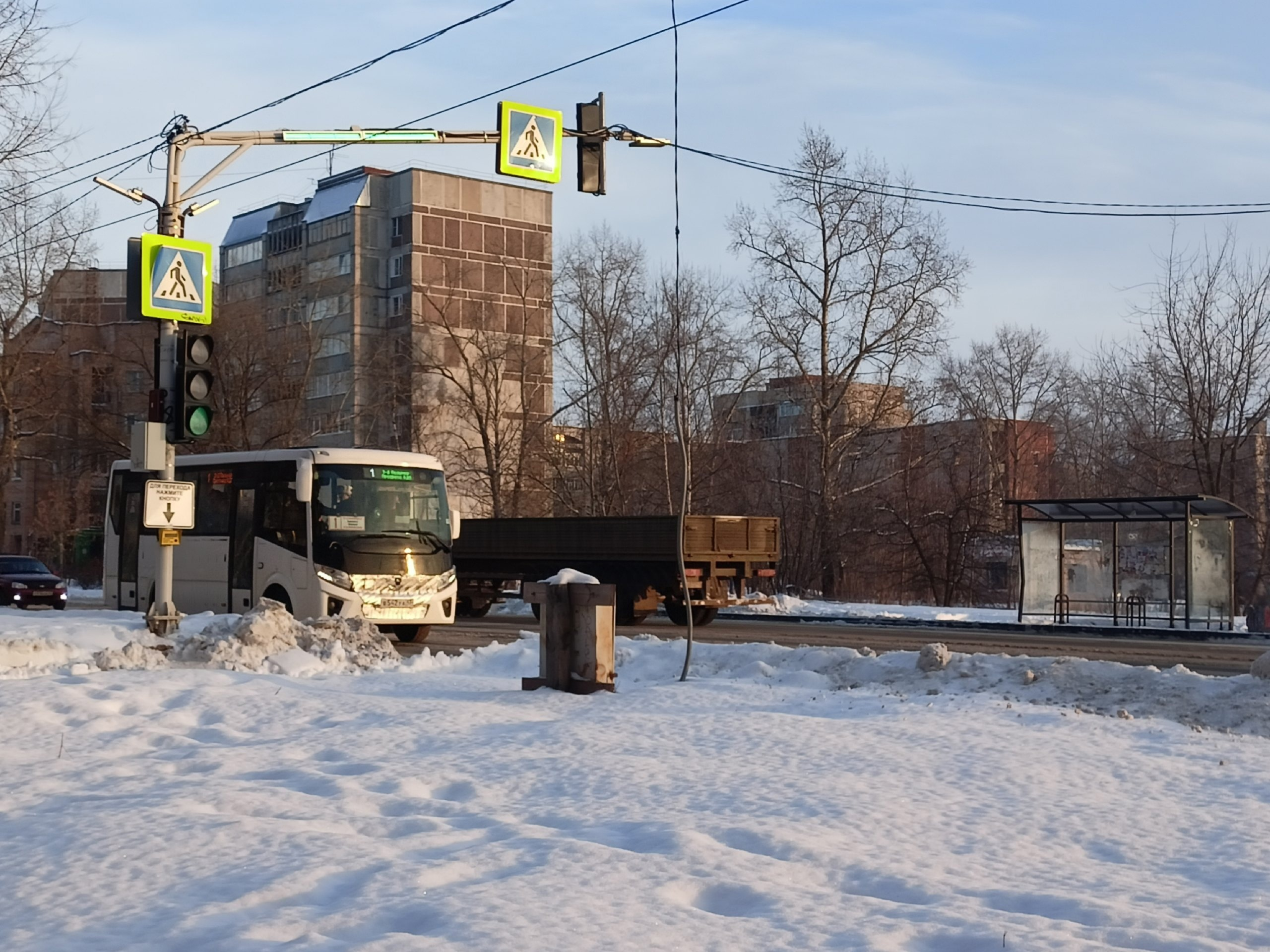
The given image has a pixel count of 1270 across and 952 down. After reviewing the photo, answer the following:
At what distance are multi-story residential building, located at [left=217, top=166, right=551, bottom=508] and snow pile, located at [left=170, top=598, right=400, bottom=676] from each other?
35578mm

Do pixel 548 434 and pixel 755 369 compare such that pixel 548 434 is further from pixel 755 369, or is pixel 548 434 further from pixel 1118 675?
pixel 1118 675

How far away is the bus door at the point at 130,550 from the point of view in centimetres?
2684

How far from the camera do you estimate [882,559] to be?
1983 inches

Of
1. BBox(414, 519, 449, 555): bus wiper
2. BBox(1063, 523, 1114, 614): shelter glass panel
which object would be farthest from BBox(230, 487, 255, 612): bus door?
BBox(1063, 523, 1114, 614): shelter glass panel

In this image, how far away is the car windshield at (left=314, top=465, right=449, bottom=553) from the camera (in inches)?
884

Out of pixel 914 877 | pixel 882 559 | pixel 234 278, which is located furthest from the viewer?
pixel 234 278

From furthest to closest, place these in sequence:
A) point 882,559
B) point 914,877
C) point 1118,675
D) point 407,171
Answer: point 407,171 < point 882,559 < point 1118,675 < point 914,877

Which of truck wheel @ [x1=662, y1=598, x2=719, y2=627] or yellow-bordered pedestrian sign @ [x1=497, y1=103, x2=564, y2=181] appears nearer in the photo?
yellow-bordered pedestrian sign @ [x1=497, y1=103, x2=564, y2=181]

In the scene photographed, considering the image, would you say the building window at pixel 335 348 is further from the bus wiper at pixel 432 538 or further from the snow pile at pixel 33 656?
the snow pile at pixel 33 656

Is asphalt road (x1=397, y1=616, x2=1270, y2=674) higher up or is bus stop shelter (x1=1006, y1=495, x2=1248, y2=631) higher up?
bus stop shelter (x1=1006, y1=495, x2=1248, y2=631)

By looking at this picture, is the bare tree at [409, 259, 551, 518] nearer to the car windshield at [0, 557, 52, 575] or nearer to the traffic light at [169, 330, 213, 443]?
the car windshield at [0, 557, 52, 575]

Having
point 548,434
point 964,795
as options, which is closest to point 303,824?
point 964,795

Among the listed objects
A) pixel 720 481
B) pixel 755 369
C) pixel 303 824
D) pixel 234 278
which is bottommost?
pixel 303 824

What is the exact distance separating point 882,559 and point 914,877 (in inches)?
1773
